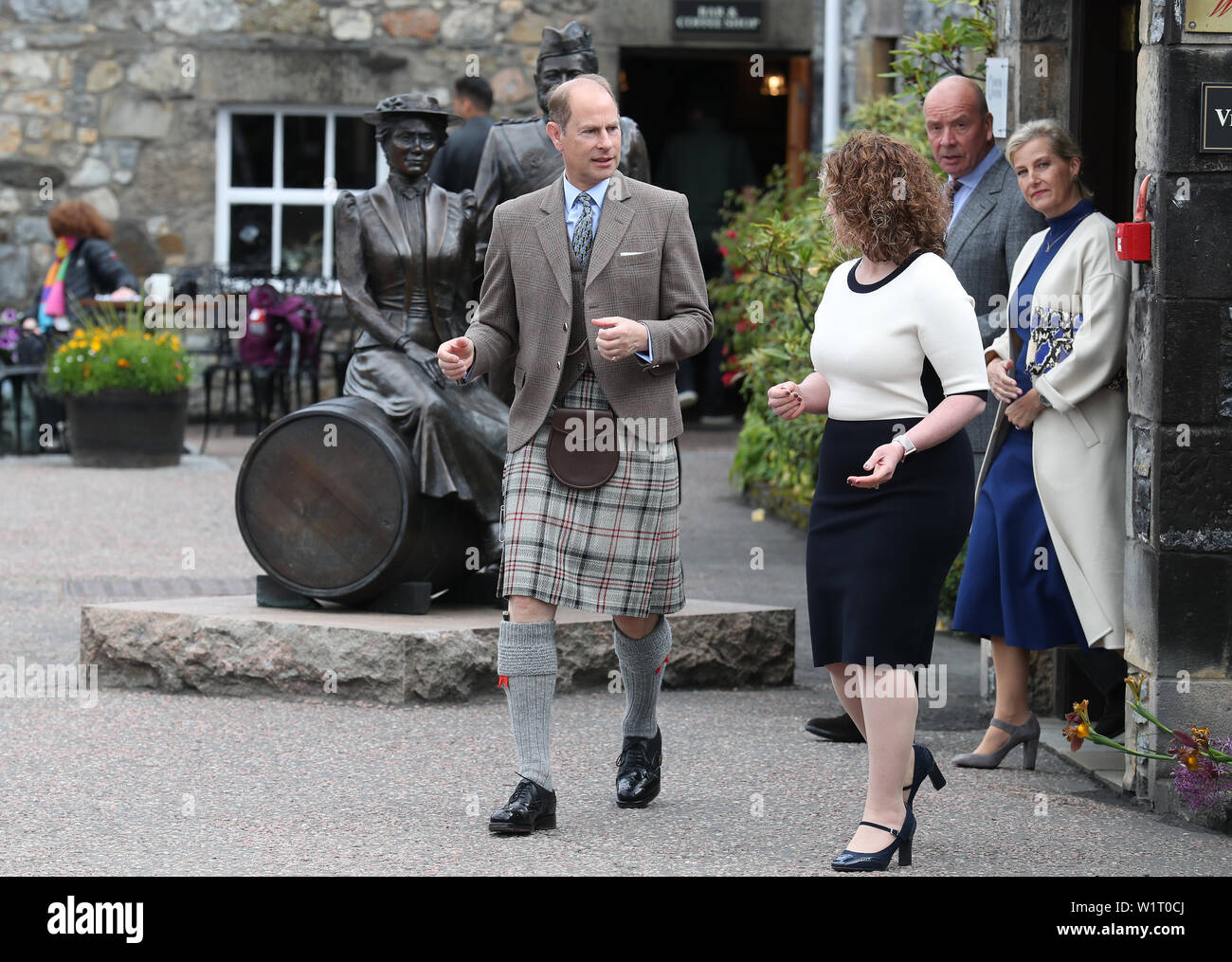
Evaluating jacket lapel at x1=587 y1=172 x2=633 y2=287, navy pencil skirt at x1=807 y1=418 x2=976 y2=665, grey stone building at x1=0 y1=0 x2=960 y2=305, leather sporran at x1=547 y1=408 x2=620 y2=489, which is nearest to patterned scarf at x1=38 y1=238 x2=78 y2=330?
grey stone building at x1=0 y1=0 x2=960 y2=305

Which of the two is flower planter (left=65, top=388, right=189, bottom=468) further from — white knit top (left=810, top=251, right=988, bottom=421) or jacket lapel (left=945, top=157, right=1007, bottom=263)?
white knit top (left=810, top=251, right=988, bottom=421)

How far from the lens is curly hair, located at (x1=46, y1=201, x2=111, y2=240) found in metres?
13.3

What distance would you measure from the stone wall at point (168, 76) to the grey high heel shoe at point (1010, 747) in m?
9.73

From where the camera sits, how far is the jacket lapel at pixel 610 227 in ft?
15.8

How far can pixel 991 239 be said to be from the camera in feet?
19.0

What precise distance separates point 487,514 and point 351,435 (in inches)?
21.9

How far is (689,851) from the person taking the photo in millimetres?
4543

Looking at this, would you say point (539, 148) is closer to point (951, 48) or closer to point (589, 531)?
point (951, 48)

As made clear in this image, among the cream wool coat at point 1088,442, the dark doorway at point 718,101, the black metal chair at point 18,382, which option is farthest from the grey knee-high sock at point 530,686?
the dark doorway at point 718,101

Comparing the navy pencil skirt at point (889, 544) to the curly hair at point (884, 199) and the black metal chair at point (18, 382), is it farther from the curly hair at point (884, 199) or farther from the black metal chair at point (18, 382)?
the black metal chair at point (18, 382)

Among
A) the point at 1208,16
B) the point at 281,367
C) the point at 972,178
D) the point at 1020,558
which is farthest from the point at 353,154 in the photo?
the point at 1208,16

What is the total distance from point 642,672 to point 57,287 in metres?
9.47

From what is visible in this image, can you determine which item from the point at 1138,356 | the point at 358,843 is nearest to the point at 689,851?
the point at 358,843

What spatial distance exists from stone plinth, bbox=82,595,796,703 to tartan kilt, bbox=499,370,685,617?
4.76 feet
